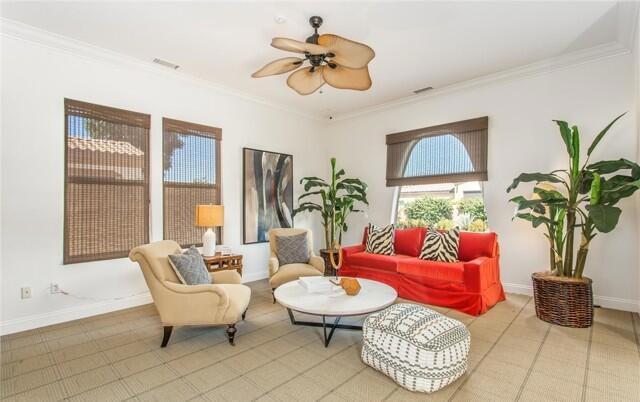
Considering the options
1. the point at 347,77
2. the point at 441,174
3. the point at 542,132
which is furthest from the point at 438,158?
the point at 347,77

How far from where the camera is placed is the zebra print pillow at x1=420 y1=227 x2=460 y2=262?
391 centimetres

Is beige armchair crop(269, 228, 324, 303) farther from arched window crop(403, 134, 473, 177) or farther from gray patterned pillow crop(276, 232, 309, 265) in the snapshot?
arched window crop(403, 134, 473, 177)

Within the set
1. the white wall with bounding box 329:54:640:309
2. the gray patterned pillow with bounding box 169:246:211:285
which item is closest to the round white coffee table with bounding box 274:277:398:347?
the gray patterned pillow with bounding box 169:246:211:285

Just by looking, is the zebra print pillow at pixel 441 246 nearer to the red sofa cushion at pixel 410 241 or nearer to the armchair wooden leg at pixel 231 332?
the red sofa cushion at pixel 410 241

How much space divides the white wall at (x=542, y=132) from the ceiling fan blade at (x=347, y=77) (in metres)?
2.30

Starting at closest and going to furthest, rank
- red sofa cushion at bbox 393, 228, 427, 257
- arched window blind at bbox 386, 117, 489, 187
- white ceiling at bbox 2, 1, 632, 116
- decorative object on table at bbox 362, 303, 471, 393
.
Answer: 1. decorative object on table at bbox 362, 303, 471, 393
2. white ceiling at bbox 2, 1, 632, 116
3. red sofa cushion at bbox 393, 228, 427, 257
4. arched window blind at bbox 386, 117, 489, 187

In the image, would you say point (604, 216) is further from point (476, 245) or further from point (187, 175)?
point (187, 175)

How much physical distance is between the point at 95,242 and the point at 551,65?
5.74 metres

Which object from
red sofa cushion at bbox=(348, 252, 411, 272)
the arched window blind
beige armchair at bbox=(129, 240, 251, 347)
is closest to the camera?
beige armchair at bbox=(129, 240, 251, 347)

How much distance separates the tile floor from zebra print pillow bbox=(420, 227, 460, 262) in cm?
85

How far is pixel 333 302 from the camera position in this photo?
267cm

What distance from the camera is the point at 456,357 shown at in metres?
2.05

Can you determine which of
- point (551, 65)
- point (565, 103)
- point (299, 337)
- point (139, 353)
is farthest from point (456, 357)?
point (551, 65)

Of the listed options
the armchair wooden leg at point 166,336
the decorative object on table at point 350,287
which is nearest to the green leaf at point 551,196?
the decorative object on table at point 350,287
